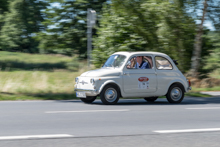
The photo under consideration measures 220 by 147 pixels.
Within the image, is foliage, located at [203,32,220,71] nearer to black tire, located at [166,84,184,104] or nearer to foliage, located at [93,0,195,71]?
foliage, located at [93,0,195,71]

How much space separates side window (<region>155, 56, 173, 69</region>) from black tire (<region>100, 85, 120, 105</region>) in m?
1.77

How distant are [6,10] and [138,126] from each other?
36157 mm

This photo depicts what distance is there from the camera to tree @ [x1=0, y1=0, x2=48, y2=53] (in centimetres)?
3997

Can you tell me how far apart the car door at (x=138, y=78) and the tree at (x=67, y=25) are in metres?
15.3

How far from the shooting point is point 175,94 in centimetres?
1316

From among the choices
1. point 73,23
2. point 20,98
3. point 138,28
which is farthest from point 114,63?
point 73,23

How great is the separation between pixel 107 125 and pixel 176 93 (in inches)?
208

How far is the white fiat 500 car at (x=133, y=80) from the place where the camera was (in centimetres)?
1213

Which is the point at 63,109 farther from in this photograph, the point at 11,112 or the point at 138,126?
the point at 138,126

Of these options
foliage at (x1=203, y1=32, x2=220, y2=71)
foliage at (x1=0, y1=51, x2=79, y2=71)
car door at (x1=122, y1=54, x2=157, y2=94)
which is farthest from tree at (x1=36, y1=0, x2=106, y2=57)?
car door at (x1=122, y1=54, x2=157, y2=94)

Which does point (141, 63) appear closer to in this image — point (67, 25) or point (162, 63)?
point (162, 63)

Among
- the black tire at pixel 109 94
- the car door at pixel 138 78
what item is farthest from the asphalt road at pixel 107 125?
the car door at pixel 138 78

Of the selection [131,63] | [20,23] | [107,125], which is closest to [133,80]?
[131,63]

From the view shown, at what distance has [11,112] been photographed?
10391 mm
